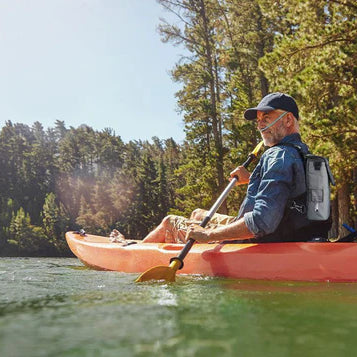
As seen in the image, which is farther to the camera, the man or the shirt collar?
the shirt collar

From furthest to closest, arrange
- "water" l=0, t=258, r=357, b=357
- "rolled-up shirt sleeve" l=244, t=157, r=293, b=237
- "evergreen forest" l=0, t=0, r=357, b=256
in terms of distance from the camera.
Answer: "evergreen forest" l=0, t=0, r=357, b=256 → "rolled-up shirt sleeve" l=244, t=157, r=293, b=237 → "water" l=0, t=258, r=357, b=357

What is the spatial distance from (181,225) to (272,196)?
1792 millimetres

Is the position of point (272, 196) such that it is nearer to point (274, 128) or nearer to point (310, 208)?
point (310, 208)

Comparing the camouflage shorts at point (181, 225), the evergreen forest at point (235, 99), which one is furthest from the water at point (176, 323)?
the evergreen forest at point (235, 99)

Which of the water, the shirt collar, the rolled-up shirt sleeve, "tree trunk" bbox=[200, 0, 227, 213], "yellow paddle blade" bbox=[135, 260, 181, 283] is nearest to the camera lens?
the water

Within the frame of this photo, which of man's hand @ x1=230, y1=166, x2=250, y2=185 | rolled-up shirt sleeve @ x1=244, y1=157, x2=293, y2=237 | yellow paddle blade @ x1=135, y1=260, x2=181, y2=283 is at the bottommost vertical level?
yellow paddle blade @ x1=135, y1=260, x2=181, y2=283

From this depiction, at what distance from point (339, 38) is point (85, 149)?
69.1 meters

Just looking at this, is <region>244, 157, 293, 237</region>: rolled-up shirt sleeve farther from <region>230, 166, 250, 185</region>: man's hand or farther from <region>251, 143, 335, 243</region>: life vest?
<region>230, 166, 250, 185</region>: man's hand

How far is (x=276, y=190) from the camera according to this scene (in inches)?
131

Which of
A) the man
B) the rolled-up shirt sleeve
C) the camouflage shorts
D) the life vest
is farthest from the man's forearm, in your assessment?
the camouflage shorts

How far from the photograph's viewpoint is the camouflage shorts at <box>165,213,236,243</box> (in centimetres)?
488

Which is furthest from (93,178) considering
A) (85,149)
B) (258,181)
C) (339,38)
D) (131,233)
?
(258,181)

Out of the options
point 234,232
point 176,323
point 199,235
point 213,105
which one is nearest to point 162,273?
point 199,235

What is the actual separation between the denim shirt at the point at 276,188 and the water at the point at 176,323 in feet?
2.52
